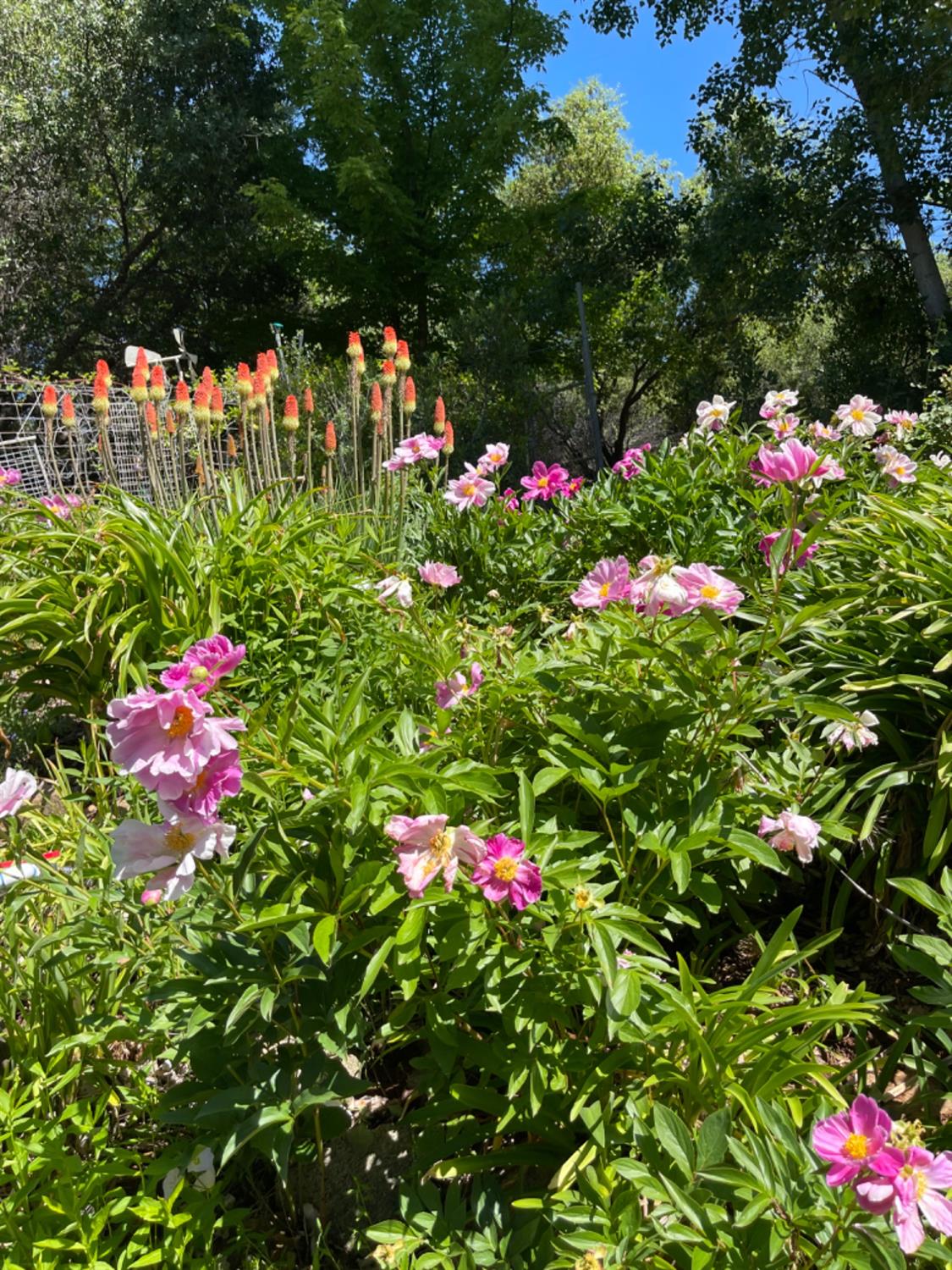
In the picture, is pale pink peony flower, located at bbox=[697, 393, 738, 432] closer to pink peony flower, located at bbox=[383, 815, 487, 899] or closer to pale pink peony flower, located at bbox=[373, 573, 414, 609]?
pale pink peony flower, located at bbox=[373, 573, 414, 609]

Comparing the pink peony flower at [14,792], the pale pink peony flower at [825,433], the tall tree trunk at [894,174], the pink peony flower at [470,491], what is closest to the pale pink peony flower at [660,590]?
the pink peony flower at [14,792]

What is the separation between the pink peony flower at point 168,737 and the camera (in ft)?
2.80

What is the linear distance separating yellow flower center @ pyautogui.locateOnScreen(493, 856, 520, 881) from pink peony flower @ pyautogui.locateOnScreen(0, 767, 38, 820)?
2.46 feet

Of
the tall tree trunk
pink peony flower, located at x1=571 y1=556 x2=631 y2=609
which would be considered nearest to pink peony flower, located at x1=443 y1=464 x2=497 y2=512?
pink peony flower, located at x1=571 y1=556 x2=631 y2=609

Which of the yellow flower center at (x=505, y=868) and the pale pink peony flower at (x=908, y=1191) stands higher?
the yellow flower center at (x=505, y=868)

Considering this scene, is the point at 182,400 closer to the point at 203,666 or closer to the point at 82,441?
the point at 203,666

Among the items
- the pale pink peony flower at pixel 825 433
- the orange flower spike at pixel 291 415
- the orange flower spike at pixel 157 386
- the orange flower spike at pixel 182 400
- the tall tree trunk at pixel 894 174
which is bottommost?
the pale pink peony flower at pixel 825 433

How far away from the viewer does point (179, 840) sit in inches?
35.9

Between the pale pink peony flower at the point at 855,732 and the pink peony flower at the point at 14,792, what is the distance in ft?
4.05

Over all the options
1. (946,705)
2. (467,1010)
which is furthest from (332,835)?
(946,705)

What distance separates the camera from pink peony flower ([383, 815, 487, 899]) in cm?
92

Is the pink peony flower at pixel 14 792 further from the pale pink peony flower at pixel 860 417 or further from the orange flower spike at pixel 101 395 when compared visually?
the pale pink peony flower at pixel 860 417

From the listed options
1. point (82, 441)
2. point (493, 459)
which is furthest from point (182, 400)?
point (82, 441)

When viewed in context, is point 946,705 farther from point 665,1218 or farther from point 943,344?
point 943,344
